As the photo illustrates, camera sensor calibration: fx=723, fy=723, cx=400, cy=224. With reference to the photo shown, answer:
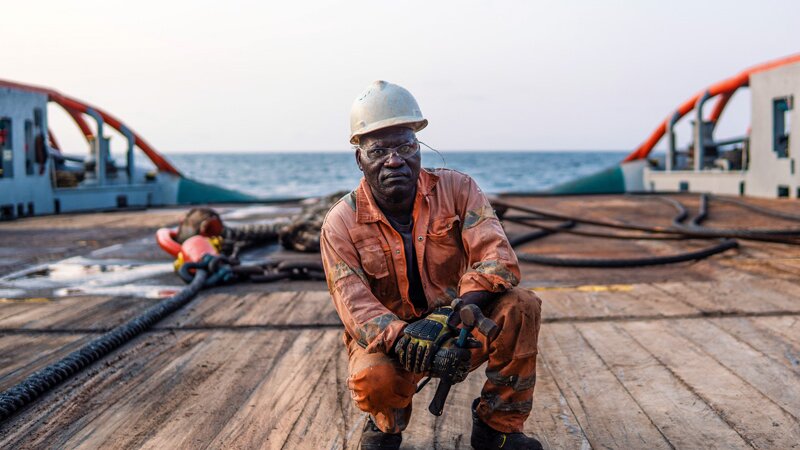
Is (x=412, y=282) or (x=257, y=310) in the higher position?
(x=412, y=282)

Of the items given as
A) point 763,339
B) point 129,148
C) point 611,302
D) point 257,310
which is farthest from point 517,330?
point 129,148

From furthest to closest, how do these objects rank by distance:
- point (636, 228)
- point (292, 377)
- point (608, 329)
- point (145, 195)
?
point (145, 195) → point (636, 228) → point (608, 329) → point (292, 377)

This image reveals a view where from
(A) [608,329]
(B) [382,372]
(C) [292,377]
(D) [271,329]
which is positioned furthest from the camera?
(D) [271,329]

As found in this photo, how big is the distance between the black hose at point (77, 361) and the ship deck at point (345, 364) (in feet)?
0.16

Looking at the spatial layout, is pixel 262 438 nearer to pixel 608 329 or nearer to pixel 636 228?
pixel 608 329

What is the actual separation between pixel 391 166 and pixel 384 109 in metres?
0.20

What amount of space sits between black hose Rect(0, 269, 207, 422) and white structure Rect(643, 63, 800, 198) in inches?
426

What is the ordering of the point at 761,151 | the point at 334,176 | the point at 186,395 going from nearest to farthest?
the point at 186,395 < the point at 761,151 < the point at 334,176

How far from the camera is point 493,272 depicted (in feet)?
7.91

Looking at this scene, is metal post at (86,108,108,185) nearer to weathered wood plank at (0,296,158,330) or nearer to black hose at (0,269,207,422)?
weathered wood plank at (0,296,158,330)

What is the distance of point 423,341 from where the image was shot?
2.18 m

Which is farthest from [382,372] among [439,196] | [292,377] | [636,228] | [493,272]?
[636,228]

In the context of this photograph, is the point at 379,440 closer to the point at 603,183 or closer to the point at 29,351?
the point at 29,351

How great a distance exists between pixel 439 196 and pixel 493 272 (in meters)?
0.38
